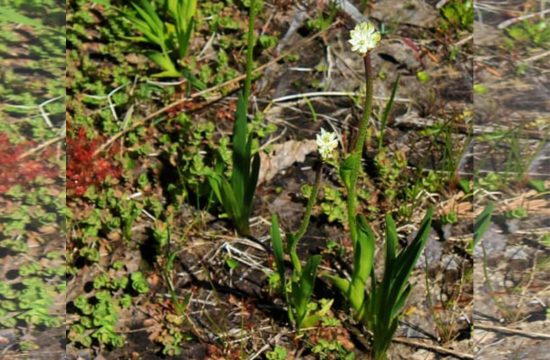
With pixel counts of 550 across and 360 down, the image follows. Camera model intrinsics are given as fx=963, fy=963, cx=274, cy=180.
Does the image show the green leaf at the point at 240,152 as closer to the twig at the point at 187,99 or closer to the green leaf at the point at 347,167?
the green leaf at the point at 347,167

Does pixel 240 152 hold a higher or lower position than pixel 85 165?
higher

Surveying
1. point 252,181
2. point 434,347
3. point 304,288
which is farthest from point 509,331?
point 252,181

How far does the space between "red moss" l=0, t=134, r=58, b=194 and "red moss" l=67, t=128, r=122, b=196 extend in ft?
0.66

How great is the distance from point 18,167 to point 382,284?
108 cm

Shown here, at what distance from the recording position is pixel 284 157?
3084 millimetres

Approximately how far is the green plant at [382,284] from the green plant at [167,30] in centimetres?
100

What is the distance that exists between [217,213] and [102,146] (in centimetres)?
46

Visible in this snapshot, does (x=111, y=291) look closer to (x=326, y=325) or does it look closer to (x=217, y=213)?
(x=217, y=213)

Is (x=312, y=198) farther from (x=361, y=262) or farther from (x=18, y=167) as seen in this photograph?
(x=18, y=167)

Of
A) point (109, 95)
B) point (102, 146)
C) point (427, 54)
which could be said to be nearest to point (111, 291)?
point (102, 146)

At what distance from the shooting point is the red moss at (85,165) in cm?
296

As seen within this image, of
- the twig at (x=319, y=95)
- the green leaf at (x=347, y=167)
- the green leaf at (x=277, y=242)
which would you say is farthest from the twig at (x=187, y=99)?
the green leaf at (x=347, y=167)

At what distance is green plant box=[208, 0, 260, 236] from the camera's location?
2.59 metres

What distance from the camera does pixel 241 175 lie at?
8.73 feet
